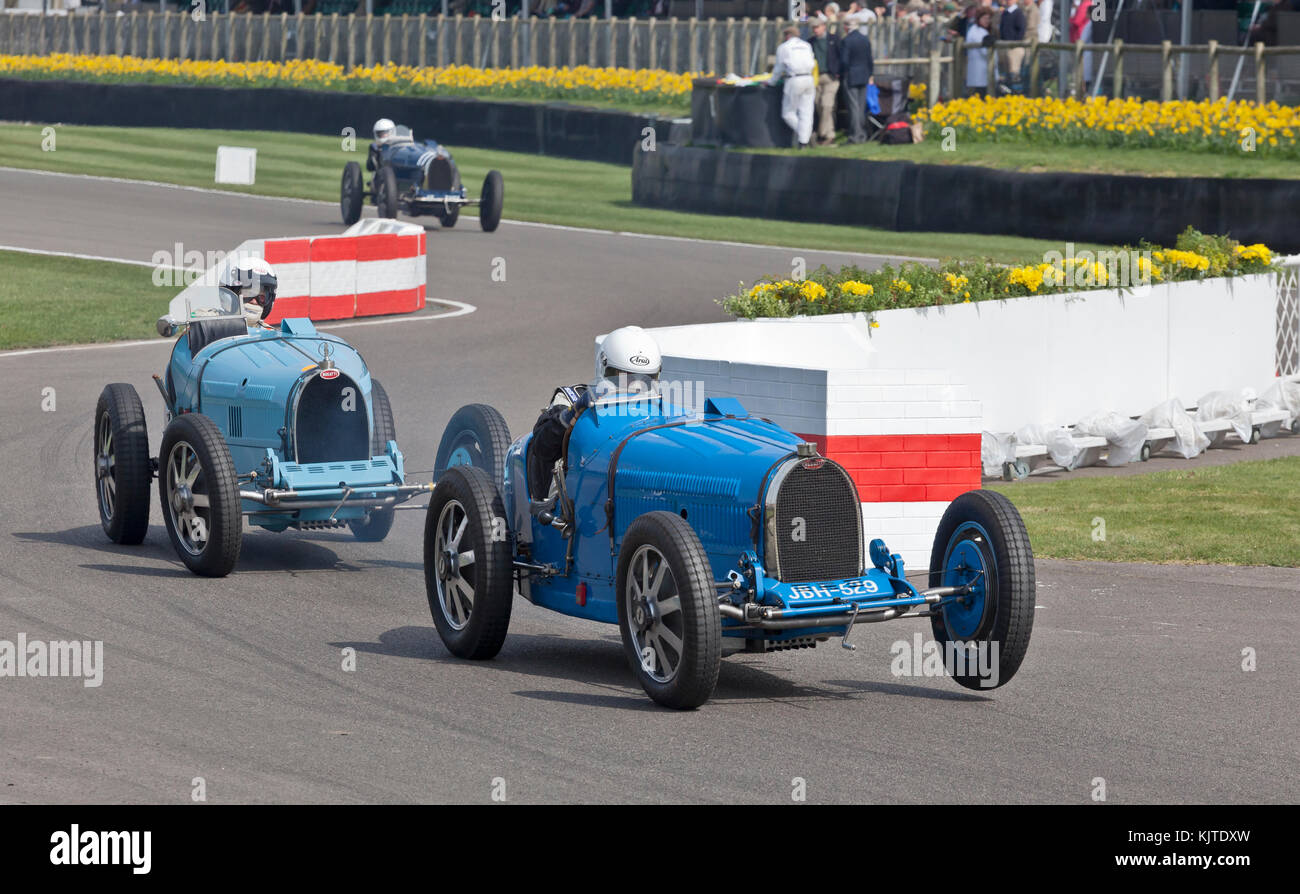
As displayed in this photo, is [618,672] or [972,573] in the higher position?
[972,573]

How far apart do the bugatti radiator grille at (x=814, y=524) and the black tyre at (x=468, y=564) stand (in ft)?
4.65

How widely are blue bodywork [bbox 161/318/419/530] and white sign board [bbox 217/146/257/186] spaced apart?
23.2 metres

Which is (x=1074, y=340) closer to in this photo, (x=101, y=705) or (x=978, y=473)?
(x=978, y=473)

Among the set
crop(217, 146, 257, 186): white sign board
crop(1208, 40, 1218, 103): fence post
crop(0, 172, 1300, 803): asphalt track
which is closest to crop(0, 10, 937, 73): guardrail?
crop(1208, 40, 1218, 103): fence post

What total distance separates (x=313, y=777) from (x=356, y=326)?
14572 mm

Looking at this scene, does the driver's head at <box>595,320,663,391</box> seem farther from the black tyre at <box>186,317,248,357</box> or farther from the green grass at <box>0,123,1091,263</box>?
the green grass at <box>0,123,1091,263</box>

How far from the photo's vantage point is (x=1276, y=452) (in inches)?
643

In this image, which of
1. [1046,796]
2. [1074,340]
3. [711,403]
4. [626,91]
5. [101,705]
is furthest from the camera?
[626,91]

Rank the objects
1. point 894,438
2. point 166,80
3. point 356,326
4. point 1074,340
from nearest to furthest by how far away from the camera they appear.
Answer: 1. point 894,438
2. point 1074,340
3. point 356,326
4. point 166,80

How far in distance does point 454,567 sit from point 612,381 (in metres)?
1.13

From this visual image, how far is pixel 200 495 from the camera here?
10.7 meters

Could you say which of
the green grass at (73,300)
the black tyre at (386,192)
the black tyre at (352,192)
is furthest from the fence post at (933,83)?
the green grass at (73,300)

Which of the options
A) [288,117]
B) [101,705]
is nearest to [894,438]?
[101,705]

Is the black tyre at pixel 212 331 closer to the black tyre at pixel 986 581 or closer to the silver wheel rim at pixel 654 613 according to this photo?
the silver wheel rim at pixel 654 613
